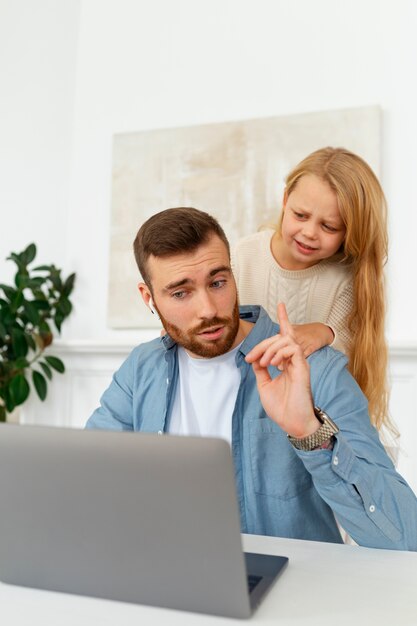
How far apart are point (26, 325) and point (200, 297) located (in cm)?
202

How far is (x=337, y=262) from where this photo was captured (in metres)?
2.05

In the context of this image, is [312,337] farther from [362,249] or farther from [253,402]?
[362,249]

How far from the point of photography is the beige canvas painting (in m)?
2.99

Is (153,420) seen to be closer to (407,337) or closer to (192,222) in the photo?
(192,222)

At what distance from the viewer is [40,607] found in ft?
2.91

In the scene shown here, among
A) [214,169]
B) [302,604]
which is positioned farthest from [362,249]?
[214,169]

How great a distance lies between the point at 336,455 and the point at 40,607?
0.55 metres

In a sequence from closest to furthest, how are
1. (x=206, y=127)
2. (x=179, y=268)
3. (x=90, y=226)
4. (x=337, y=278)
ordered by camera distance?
(x=179, y=268) < (x=337, y=278) < (x=206, y=127) < (x=90, y=226)

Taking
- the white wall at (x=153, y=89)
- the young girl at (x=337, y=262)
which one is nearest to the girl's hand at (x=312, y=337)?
the young girl at (x=337, y=262)

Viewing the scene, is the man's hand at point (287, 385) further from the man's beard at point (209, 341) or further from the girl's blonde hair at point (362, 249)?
the girl's blonde hair at point (362, 249)

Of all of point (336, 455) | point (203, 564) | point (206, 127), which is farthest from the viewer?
point (206, 127)

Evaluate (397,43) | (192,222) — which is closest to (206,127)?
(397,43)

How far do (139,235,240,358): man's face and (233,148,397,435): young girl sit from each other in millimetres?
300

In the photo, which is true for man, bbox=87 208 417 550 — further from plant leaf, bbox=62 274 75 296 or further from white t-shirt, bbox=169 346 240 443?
plant leaf, bbox=62 274 75 296
